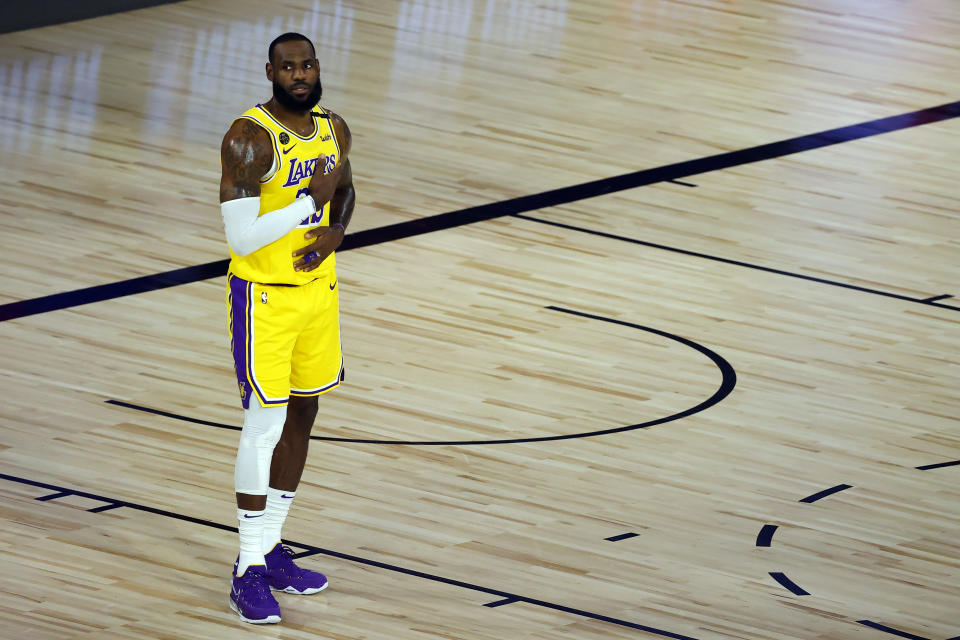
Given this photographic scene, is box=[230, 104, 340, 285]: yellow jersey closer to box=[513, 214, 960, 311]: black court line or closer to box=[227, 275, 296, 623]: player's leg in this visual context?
box=[227, 275, 296, 623]: player's leg

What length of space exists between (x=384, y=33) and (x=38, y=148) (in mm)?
3623

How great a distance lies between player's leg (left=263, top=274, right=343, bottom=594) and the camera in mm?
4848

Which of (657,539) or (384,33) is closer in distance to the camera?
(657,539)

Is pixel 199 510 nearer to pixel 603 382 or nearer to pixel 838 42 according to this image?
pixel 603 382

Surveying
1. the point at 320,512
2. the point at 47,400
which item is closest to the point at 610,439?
the point at 320,512

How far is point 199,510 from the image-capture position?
544cm

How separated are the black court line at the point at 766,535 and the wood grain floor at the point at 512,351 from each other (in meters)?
0.02

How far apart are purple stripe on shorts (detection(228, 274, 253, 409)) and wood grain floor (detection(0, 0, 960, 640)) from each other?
2.04ft

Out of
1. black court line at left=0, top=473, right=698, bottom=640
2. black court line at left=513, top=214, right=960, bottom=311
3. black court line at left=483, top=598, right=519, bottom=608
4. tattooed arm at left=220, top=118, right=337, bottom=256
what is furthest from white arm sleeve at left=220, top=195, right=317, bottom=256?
black court line at left=513, top=214, right=960, bottom=311

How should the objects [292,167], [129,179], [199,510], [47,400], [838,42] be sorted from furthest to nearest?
1. [838,42]
2. [129,179]
3. [47,400]
4. [199,510]
5. [292,167]

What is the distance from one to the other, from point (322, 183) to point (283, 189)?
101 mm

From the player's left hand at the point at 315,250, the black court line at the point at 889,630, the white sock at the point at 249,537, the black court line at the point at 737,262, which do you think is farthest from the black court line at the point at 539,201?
the black court line at the point at 889,630

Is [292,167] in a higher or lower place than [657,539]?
higher

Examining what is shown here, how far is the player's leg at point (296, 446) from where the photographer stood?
15.9 feet
